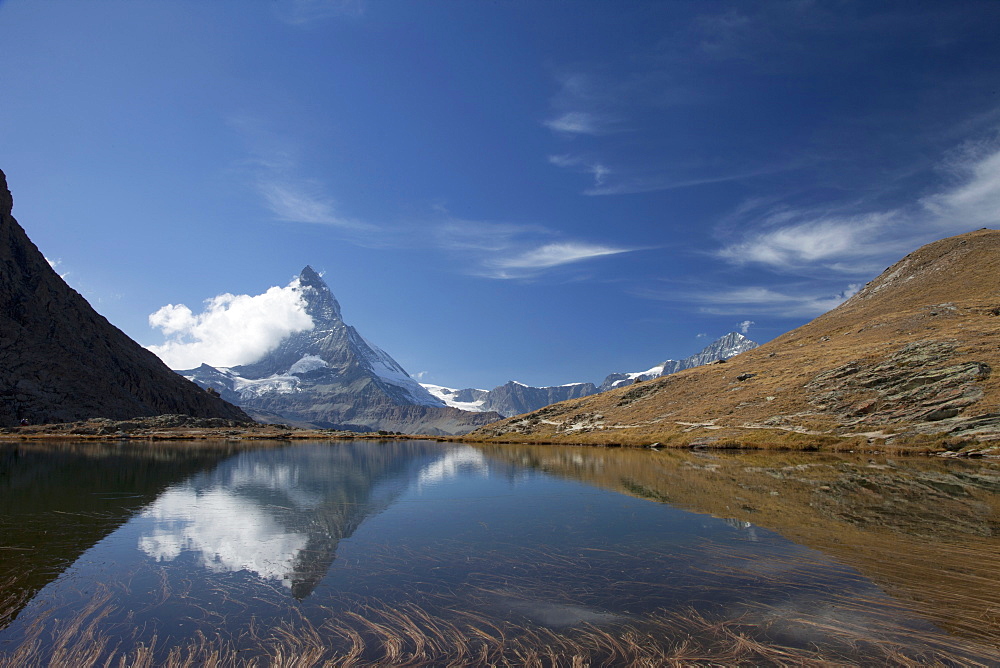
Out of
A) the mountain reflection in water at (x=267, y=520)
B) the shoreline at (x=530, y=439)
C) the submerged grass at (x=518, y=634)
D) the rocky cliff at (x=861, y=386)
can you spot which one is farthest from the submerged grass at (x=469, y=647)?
the rocky cliff at (x=861, y=386)

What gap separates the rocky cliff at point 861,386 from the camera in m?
63.1

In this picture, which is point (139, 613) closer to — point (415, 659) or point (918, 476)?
point (415, 659)

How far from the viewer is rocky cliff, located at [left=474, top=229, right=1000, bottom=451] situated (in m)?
63.1

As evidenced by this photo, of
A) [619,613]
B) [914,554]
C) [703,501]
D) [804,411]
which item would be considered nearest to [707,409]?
[804,411]

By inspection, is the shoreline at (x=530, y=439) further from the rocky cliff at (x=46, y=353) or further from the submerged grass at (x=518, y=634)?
the submerged grass at (x=518, y=634)

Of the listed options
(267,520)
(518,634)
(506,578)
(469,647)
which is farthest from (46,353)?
(518,634)

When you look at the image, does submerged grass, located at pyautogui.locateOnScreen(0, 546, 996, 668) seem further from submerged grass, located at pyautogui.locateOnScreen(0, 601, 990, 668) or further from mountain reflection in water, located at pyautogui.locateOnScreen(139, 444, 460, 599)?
mountain reflection in water, located at pyautogui.locateOnScreen(139, 444, 460, 599)

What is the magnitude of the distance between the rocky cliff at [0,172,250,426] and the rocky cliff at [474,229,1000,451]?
13868cm

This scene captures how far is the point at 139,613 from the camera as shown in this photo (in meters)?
12.5

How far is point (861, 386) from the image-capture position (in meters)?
75.9

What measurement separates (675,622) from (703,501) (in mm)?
19891

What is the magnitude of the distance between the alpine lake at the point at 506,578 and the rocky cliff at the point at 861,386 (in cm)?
3838

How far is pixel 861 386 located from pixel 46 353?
235 meters

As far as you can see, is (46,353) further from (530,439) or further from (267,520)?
(267,520)
